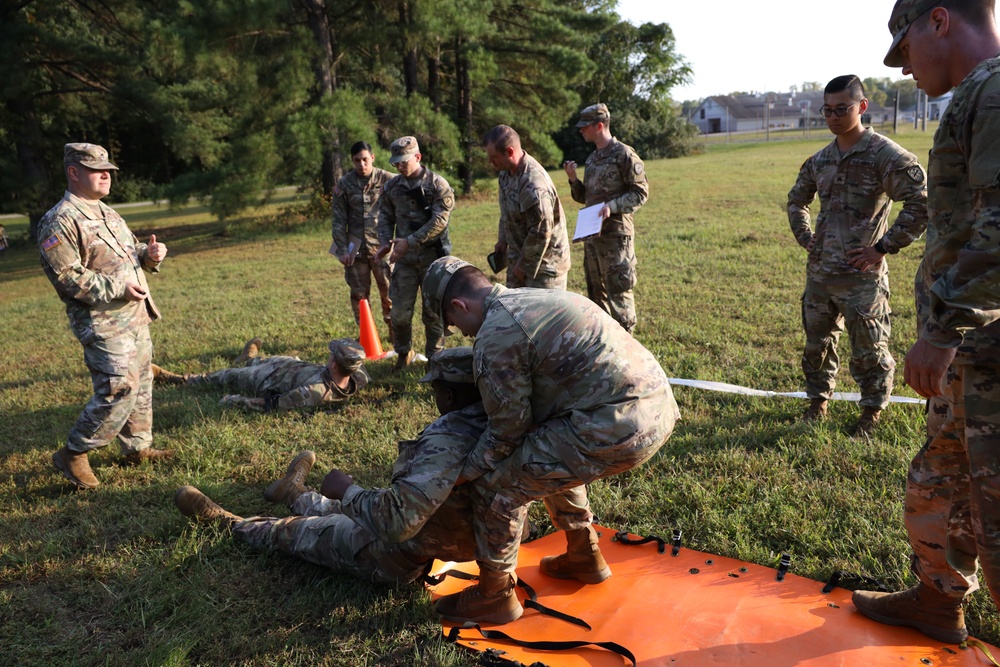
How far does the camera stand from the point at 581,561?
335 cm

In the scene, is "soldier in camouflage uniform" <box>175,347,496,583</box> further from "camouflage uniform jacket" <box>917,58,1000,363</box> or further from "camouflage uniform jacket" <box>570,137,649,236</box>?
"camouflage uniform jacket" <box>570,137,649,236</box>

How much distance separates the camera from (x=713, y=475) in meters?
4.23

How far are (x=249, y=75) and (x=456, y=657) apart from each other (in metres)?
16.9

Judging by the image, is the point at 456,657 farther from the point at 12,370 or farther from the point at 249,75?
the point at 249,75

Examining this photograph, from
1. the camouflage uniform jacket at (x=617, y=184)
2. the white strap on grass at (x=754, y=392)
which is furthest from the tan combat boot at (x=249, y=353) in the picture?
the white strap on grass at (x=754, y=392)

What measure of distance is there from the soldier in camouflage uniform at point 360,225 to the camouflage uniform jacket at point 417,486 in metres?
4.67

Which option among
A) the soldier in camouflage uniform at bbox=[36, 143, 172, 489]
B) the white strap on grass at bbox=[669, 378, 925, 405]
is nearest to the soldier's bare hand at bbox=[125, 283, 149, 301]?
the soldier in camouflage uniform at bbox=[36, 143, 172, 489]

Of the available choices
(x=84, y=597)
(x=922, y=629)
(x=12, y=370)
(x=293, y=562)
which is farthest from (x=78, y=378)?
(x=922, y=629)

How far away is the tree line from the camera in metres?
16.7

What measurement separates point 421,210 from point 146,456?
128 inches

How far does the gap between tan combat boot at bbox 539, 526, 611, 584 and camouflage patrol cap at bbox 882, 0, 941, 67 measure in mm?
2283

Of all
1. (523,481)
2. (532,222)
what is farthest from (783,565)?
(532,222)

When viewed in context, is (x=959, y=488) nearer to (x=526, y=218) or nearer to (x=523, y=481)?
(x=523, y=481)

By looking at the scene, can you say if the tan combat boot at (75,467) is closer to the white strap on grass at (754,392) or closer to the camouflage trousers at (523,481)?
the camouflage trousers at (523,481)
